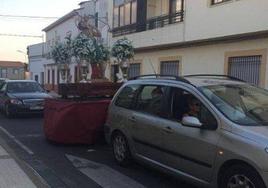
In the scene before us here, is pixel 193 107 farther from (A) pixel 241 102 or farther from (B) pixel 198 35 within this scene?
(B) pixel 198 35

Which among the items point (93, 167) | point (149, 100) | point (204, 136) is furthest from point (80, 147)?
point (204, 136)

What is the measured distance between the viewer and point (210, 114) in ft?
19.6

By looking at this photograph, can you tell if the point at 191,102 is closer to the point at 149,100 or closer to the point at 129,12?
the point at 149,100

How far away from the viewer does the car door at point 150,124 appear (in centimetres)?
686

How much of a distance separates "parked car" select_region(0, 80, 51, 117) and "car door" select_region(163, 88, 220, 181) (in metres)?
10.1

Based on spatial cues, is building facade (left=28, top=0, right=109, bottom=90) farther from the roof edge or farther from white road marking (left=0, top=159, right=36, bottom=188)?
white road marking (left=0, top=159, right=36, bottom=188)

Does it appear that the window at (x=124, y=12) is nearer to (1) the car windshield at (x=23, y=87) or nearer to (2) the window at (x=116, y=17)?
(2) the window at (x=116, y=17)

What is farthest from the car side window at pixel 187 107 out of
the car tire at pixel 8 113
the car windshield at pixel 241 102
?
the car tire at pixel 8 113

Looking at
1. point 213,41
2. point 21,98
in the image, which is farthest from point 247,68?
point 21,98

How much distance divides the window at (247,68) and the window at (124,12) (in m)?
9.09

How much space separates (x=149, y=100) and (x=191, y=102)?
1060 millimetres

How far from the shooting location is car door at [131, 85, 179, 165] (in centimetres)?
686

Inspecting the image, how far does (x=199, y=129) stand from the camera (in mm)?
6039

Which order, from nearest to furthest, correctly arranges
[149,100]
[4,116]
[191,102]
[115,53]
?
[191,102] → [149,100] → [115,53] → [4,116]
